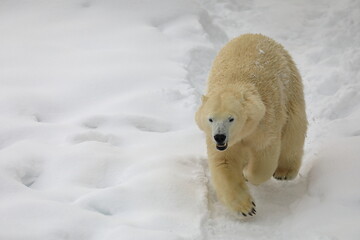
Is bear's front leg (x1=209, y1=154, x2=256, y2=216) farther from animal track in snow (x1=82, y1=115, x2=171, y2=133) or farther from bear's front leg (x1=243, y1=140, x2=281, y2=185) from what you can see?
animal track in snow (x1=82, y1=115, x2=171, y2=133)

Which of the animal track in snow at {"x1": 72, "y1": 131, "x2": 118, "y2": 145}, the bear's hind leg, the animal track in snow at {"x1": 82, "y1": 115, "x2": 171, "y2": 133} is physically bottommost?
the animal track in snow at {"x1": 82, "y1": 115, "x2": 171, "y2": 133}

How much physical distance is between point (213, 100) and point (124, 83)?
7.45 ft

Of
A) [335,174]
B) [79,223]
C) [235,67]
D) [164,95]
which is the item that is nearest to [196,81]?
[164,95]

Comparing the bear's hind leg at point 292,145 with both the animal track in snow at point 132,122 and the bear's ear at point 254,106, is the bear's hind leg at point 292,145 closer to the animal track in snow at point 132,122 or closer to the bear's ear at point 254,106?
the bear's ear at point 254,106

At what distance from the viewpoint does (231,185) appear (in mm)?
3900

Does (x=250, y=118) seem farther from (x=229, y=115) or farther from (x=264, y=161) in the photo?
(x=264, y=161)

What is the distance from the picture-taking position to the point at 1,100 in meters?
5.31

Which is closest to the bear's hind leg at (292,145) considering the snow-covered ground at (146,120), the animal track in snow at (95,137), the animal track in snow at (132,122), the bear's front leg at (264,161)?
the snow-covered ground at (146,120)

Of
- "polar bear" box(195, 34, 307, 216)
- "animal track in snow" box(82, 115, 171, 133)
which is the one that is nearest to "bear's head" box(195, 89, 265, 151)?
"polar bear" box(195, 34, 307, 216)

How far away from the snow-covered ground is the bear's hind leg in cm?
12

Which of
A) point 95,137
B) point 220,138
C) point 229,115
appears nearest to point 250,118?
point 229,115

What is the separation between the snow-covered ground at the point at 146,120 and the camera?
371 cm

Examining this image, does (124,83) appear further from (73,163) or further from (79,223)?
(79,223)

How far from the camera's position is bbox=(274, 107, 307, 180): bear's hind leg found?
14.5ft
